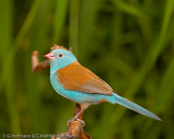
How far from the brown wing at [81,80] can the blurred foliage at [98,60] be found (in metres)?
0.36

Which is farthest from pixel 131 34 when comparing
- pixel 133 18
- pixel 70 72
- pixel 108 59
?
pixel 70 72

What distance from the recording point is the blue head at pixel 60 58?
103 cm

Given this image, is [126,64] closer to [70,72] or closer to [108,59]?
[108,59]

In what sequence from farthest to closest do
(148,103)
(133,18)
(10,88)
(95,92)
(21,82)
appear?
(21,82), (133,18), (148,103), (10,88), (95,92)

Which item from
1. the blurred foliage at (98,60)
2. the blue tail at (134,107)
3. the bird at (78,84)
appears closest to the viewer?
the blue tail at (134,107)

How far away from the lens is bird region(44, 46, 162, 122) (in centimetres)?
96

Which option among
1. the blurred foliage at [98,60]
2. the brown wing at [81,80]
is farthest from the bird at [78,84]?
the blurred foliage at [98,60]

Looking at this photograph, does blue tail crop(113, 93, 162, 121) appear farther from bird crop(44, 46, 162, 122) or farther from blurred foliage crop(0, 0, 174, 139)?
blurred foliage crop(0, 0, 174, 139)

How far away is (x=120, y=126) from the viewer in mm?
2033

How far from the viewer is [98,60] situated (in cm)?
217

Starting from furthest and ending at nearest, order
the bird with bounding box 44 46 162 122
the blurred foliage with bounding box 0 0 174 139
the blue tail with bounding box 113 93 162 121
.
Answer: the blurred foliage with bounding box 0 0 174 139 < the bird with bounding box 44 46 162 122 < the blue tail with bounding box 113 93 162 121

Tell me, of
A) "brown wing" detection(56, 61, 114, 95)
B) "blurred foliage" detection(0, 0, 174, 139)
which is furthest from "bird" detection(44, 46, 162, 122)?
"blurred foliage" detection(0, 0, 174, 139)

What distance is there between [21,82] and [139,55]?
87 cm

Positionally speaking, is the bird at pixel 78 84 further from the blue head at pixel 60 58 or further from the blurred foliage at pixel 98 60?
the blurred foliage at pixel 98 60
